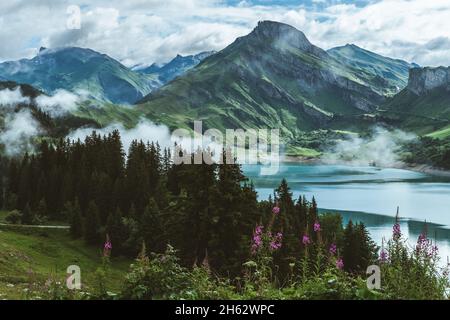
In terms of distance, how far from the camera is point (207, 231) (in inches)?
1720

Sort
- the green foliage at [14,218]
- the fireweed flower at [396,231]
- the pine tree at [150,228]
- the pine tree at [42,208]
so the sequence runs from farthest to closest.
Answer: the pine tree at [42,208] → the green foliage at [14,218] → the pine tree at [150,228] → the fireweed flower at [396,231]

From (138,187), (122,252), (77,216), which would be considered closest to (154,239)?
(122,252)

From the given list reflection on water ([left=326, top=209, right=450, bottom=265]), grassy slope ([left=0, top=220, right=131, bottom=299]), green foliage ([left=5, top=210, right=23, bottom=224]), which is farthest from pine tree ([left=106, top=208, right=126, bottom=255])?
reflection on water ([left=326, top=209, right=450, bottom=265])

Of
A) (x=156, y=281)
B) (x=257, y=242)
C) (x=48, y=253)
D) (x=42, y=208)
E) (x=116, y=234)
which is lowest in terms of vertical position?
(x=48, y=253)

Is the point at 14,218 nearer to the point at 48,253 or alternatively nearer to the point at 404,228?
the point at 48,253

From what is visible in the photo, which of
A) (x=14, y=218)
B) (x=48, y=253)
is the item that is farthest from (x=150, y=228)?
(x=14, y=218)

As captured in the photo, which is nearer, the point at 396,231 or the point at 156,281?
the point at 156,281

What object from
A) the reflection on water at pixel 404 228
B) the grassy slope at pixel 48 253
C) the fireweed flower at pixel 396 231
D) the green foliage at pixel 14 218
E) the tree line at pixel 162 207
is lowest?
the reflection on water at pixel 404 228

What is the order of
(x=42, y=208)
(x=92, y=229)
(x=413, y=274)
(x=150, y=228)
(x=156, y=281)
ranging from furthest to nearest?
(x=42, y=208), (x=92, y=229), (x=150, y=228), (x=413, y=274), (x=156, y=281)

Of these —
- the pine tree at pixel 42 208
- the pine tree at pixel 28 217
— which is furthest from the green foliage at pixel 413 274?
the pine tree at pixel 42 208

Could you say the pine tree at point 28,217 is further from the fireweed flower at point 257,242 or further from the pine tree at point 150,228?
the fireweed flower at point 257,242

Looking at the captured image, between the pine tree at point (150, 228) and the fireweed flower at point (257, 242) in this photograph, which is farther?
the pine tree at point (150, 228)
